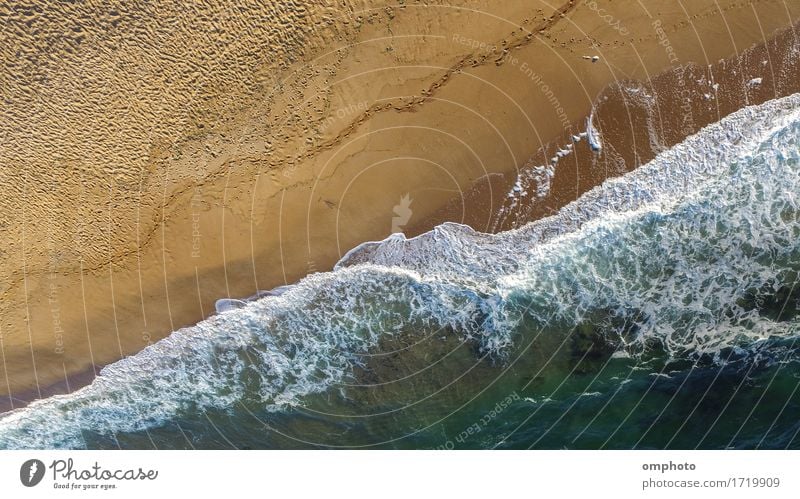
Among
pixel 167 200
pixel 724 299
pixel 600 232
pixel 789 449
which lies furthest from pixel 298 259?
pixel 789 449
